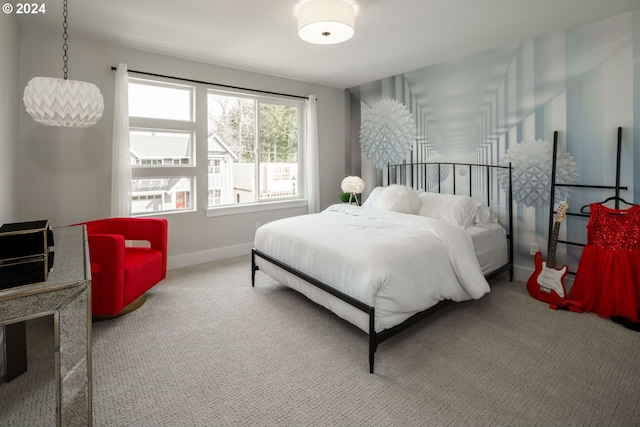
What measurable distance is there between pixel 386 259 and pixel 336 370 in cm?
77

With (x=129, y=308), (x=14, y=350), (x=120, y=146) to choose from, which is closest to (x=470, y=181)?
(x=129, y=308)

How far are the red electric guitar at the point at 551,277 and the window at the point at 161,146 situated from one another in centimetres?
397

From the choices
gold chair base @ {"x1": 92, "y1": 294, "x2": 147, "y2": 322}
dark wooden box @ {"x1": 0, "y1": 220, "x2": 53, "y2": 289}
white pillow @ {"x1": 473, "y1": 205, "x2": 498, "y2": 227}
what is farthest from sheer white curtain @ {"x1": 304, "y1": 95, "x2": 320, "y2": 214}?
dark wooden box @ {"x1": 0, "y1": 220, "x2": 53, "y2": 289}

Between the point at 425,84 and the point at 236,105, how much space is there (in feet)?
8.62

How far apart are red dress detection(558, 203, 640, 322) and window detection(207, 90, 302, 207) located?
12.5 ft

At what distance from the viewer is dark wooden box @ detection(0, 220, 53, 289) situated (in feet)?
4.30

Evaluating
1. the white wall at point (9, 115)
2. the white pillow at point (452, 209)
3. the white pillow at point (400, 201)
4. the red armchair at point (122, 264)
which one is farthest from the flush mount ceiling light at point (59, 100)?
the white pillow at point (452, 209)

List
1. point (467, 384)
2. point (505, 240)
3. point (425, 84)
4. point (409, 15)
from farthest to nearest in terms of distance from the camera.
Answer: point (425, 84) → point (505, 240) → point (409, 15) → point (467, 384)

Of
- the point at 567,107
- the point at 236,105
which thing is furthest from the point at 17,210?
the point at 567,107

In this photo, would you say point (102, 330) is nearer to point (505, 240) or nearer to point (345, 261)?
point (345, 261)

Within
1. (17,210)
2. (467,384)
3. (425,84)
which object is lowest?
(467,384)

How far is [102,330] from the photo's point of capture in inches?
102

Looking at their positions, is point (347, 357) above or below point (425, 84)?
below

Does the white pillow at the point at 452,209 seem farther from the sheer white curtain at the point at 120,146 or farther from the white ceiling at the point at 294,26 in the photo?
the sheer white curtain at the point at 120,146
